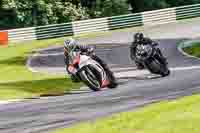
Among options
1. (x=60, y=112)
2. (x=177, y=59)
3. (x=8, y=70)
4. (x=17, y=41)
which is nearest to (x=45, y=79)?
(x=8, y=70)

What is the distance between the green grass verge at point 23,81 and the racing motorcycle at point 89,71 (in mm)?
1262

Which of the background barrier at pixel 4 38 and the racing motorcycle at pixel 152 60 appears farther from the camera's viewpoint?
the background barrier at pixel 4 38

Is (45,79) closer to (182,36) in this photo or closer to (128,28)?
(182,36)

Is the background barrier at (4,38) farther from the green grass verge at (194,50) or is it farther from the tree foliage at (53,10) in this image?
the green grass verge at (194,50)

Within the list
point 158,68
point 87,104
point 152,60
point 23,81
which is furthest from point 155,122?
point 23,81

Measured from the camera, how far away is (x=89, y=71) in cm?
1872

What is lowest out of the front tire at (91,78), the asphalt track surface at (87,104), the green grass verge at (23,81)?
the green grass verge at (23,81)

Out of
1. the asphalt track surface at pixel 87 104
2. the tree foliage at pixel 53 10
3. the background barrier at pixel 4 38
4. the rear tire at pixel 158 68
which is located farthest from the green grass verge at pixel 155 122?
the tree foliage at pixel 53 10

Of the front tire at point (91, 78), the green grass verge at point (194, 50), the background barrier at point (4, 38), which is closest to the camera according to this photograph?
the front tire at point (91, 78)

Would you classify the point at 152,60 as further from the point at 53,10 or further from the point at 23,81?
the point at 53,10

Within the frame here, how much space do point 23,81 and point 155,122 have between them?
1609 centimetres

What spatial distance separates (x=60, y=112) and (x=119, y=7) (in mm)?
39183

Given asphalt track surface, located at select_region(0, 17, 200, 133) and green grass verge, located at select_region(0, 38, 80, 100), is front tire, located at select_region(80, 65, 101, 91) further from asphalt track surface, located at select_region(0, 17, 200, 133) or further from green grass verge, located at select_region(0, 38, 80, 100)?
green grass verge, located at select_region(0, 38, 80, 100)

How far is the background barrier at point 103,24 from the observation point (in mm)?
42969
